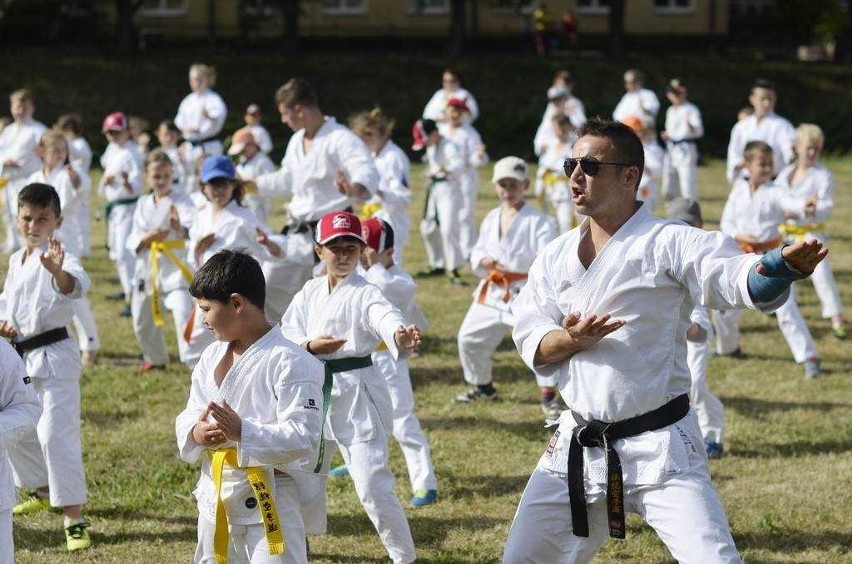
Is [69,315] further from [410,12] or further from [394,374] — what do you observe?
[410,12]

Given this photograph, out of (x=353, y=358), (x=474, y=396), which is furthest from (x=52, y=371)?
(x=474, y=396)

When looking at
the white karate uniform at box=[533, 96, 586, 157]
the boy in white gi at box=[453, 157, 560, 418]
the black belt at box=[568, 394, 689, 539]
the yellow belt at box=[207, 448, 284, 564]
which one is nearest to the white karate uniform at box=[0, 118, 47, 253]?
the white karate uniform at box=[533, 96, 586, 157]

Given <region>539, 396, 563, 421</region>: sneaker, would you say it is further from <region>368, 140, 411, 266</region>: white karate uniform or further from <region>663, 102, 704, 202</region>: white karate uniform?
<region>663, 102, 704, 202</region>: white karate uniform

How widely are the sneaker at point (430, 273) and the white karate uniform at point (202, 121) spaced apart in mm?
4538

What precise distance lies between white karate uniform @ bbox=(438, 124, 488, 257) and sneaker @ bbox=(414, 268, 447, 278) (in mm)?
481

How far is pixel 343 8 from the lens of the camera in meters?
41.0

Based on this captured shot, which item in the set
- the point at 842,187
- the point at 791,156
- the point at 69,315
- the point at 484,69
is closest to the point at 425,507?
the point at 69,315

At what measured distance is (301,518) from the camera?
16.5 feet

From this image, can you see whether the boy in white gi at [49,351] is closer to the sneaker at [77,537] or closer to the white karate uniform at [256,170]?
the sneaker at [77,537]

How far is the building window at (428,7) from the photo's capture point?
41312mm

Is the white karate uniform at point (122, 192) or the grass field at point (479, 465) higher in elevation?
the white karate uniform at point (122, 192)


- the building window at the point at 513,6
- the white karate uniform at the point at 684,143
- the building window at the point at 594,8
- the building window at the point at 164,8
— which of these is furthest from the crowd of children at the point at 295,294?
the building window at the point at 594,8

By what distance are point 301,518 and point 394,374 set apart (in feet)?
8.60

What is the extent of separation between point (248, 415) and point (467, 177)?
10862mm
